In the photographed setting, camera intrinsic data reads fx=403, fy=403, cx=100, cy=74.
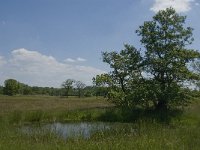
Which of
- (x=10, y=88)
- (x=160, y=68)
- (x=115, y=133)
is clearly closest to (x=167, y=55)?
(x=160, y=68)

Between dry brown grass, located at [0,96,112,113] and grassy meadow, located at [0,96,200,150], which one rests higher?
dry brown grass, located at [0,96,112,113]

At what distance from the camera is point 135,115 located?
34500 millimetres

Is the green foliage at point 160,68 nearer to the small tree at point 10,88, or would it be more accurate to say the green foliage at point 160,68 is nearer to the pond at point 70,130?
the pond at point 70,130

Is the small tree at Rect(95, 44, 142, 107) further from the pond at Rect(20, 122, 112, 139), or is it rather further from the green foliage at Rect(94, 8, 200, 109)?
the pond at Rect(20, 122, 112, 139)

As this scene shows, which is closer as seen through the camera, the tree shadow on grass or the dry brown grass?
the tree shadow on grass

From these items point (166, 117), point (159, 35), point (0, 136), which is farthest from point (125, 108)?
point (0, 136)

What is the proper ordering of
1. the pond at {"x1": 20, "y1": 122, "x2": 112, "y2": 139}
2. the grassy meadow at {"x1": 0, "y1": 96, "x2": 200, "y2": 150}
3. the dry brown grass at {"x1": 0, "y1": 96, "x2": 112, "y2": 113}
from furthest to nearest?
the dry brown grass at {"x1": 0, "y1": 96, "x2": 112, "y2": 113} < the pond at {"x1": 20, "y1": 122, "x2": 112, "y2": 139} < the grassy meadow at {"x1": 0, "y1": 96, "x2": 200, "y2": 150}

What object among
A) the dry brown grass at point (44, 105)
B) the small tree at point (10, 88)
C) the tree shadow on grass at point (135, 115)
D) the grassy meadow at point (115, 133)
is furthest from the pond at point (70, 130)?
the small tree at point (10, 88)

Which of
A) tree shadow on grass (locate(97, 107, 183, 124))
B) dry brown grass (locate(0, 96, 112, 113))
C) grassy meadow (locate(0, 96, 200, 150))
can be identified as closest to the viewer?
grassy meadow (locate(0, 96, 200, 150))

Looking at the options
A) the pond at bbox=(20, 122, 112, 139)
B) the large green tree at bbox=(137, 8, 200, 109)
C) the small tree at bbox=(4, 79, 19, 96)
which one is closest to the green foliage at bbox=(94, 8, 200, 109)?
the large green tree at bbox=(137, 8, 200, 109)

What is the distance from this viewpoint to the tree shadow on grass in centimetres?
3248

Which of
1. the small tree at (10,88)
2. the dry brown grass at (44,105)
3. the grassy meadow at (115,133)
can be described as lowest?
the grassy meadow at (115,133)

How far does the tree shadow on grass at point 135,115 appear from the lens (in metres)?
32.5

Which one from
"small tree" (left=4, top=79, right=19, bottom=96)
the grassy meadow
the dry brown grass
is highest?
"small tree" (left=4, top=79, right=19, bottom=96)
